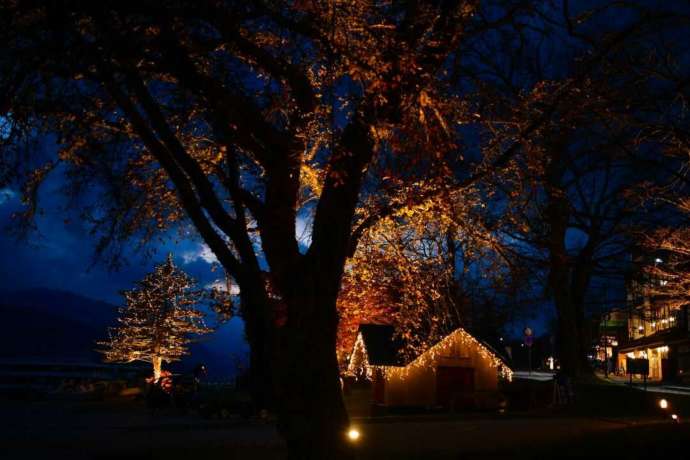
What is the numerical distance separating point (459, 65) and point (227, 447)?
892cm

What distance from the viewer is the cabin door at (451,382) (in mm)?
27062

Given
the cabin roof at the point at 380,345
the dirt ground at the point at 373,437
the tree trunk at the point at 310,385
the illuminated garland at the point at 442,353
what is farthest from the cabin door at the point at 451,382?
the tree trunk at the point at 310,385

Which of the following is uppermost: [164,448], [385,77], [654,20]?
[654,20]

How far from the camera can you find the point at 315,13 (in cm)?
838

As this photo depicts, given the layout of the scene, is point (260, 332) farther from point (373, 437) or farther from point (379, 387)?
point (379, 387)

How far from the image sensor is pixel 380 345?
27266 mm

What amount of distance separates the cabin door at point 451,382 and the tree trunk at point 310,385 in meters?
20.1

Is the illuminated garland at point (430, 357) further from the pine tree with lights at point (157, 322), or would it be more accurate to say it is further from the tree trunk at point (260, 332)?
the tree trunk at point (260, 332)

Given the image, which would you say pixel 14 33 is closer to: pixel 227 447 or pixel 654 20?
pixel 227 447

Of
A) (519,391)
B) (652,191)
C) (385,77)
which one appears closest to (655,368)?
(519,391)

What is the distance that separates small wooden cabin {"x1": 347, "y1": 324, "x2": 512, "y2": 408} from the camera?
87.4ft

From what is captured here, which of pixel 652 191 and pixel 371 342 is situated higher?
pixel 652 191

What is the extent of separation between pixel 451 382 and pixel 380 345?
10.6ft

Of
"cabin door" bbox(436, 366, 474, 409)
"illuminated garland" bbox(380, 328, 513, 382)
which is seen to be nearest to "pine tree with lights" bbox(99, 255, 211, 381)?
"illuminated garland" bbox(380, 328, 513, 382)
